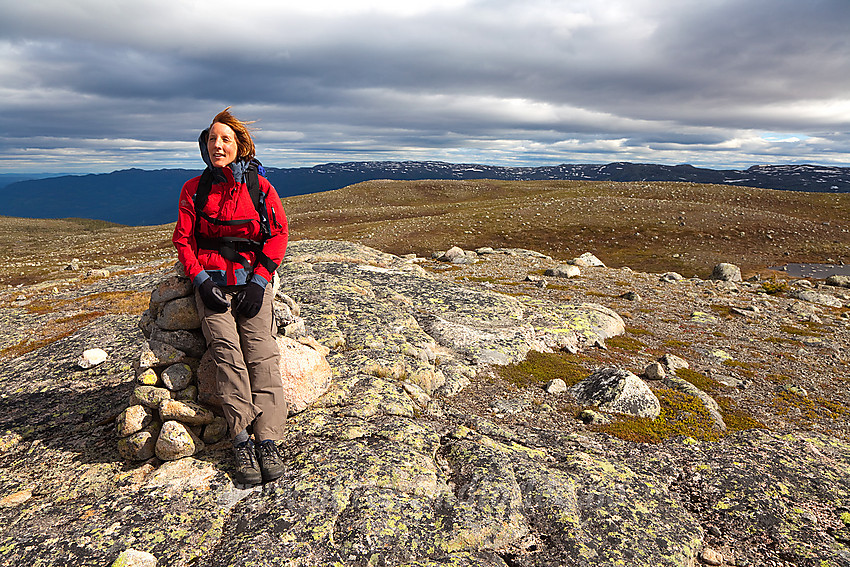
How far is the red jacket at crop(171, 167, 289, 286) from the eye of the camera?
8.22 m

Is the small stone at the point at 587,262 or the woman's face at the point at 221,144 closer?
the woman's face at the point at 221,144

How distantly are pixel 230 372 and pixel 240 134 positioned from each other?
4744mm

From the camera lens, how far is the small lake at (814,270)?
59.1m

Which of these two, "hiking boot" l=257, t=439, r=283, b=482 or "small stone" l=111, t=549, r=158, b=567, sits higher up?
"hiking boot" l=257, t=439, r=283, b=482

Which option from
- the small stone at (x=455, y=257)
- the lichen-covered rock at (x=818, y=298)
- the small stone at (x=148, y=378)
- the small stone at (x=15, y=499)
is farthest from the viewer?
the small stone at (x=455, y=257)

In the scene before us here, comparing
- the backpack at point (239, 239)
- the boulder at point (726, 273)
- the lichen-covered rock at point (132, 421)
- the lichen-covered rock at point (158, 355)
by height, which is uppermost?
the backpack at point (239, 239)

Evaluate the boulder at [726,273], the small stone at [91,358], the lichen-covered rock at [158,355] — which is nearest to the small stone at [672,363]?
the lichen-covered rock at [158,355]

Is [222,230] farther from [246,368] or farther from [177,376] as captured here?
[177,376]

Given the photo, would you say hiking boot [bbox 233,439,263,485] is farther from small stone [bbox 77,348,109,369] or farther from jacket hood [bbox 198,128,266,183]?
small stone [bbox 77,348,109,369]

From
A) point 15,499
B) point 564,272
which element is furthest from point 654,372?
point 564,272

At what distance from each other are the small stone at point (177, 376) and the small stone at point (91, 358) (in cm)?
616

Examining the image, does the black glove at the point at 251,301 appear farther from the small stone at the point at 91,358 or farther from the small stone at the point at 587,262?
the small stone at the point at 587,262


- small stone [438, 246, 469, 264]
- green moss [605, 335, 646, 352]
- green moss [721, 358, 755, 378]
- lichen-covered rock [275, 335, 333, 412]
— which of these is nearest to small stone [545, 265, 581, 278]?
small stone [438, 246, 469, 264]

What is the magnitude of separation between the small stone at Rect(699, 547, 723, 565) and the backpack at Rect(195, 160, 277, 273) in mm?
9837
